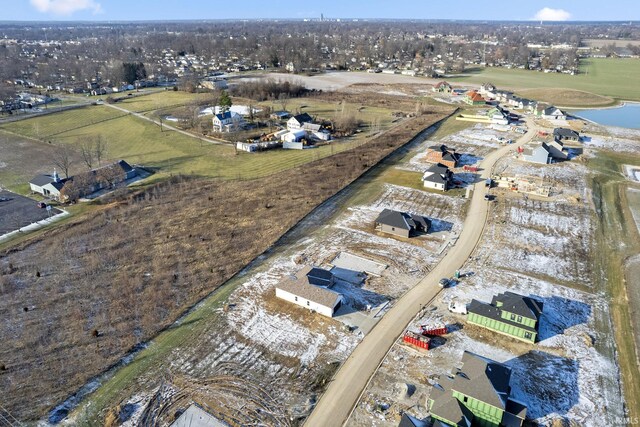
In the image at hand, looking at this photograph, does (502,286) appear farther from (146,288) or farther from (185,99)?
(185,99)

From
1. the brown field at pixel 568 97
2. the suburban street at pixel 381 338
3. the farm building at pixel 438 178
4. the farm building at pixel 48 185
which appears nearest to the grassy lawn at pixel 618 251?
the suburban street at pixel 381 338

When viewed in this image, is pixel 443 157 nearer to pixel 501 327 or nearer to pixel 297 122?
pixel 297 122

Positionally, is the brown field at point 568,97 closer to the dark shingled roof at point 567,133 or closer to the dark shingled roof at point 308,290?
the dark shingled roof at point 567,133

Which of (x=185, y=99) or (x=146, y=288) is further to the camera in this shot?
(x=185, y=99)

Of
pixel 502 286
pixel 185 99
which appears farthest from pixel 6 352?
pixel 185 99

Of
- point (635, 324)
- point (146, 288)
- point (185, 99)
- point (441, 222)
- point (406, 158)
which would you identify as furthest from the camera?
point (185, 99)

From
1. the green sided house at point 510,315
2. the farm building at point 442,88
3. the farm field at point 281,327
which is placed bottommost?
the farm field at point 281,327

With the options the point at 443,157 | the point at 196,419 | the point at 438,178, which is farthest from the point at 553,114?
the point at 196,419
